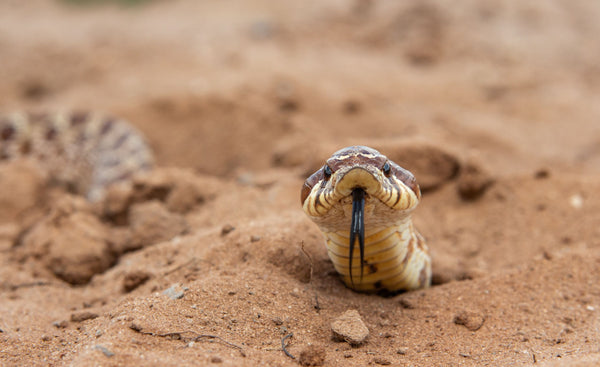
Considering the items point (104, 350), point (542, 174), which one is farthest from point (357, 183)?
point (542, 174)

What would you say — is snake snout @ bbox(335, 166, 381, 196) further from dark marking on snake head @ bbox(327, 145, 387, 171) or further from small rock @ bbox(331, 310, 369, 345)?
small rock @ bbox(331, 310, 369, 345)

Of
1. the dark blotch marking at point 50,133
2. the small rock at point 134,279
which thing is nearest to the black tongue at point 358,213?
the small rock at point 134,279

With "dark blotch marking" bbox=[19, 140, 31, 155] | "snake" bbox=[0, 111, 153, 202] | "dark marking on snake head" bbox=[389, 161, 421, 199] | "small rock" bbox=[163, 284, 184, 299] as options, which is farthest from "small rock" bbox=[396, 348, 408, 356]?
"dark blotch marking" bbox=[19, 140, 31, 155]

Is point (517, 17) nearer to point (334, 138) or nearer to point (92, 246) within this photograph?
point (334, 138)

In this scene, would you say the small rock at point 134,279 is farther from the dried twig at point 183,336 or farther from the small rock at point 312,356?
the small rock at point 312,356

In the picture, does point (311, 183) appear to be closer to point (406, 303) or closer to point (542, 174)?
point (406, 303)

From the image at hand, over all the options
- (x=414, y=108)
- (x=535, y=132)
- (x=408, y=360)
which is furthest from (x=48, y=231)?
(x=535, y=132)
